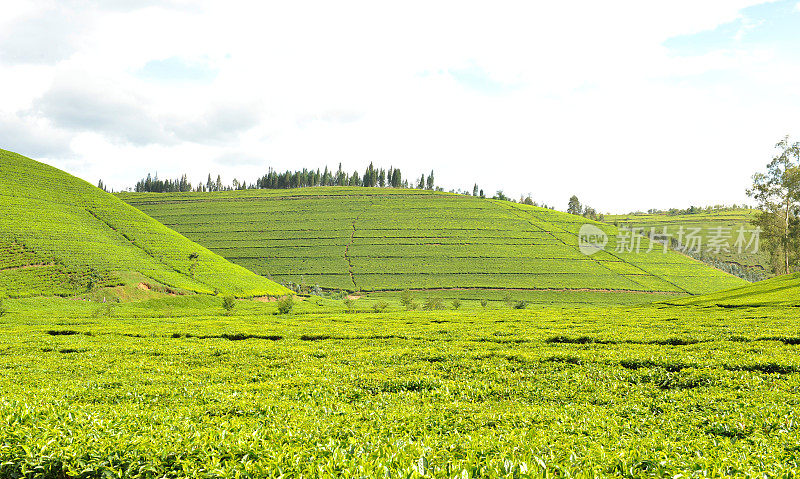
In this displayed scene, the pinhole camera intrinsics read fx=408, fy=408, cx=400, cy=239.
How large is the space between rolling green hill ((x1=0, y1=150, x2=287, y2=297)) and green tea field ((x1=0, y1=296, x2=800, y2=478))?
61648 mm

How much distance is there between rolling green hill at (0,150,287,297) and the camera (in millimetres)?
82250

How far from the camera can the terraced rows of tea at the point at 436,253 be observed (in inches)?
5197

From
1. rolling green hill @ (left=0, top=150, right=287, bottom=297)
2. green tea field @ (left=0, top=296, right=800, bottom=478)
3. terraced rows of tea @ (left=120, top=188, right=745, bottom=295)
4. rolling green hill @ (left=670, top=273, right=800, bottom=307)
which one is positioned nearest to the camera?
green tea field @ (left=0, top=296, right=800, bottom=478)

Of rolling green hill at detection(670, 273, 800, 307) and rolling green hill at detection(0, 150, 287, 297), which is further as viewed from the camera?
rolling green hill at detection(0, 150, 287, 297)

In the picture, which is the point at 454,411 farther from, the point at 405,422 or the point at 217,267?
the point at 217,267

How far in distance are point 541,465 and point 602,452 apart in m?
1.96

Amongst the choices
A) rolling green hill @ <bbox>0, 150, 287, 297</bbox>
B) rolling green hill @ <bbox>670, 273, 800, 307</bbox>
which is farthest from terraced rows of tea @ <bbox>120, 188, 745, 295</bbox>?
rolling green hill @ <bbox>670, 273, 800, 307</bbox>

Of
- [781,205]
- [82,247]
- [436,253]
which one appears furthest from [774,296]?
[82,247]

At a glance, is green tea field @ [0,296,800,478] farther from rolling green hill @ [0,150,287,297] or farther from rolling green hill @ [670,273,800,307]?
rolling green hill @ [0,150,287,297]

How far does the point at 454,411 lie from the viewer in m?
13.2

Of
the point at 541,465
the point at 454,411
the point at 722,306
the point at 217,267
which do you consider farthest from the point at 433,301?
the point at 541,465

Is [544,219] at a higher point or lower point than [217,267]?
higher

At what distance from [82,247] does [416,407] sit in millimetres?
113049

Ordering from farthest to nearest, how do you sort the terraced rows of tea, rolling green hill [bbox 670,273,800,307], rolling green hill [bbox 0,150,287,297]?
the terraced rows of tea, rolling green hill [bbox 0,150,287,297], rolling green hill [bbox 670,273,800,307]
